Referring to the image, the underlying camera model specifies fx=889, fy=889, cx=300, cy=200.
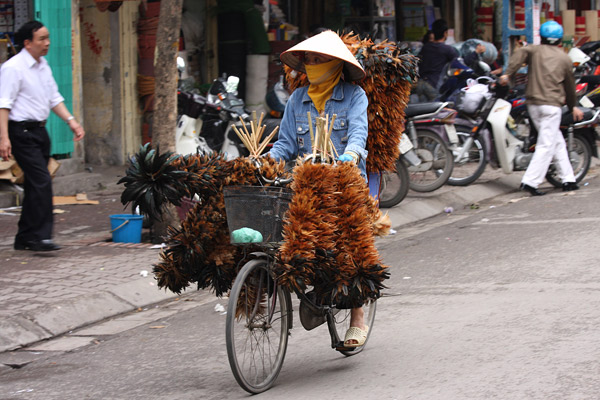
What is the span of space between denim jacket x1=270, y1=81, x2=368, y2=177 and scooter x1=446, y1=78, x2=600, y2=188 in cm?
622

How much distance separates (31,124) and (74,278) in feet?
4.84

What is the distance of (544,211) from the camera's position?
966 cm

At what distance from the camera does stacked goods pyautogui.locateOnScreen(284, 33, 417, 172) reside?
5375mm

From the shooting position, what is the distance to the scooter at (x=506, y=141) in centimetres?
1109

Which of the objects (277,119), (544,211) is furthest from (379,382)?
(277,119)

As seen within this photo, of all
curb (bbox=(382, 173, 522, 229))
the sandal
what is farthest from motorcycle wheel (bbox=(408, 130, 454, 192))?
the sandal

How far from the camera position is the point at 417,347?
16.7 feet

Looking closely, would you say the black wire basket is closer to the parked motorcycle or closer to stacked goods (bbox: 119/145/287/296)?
stacked goods (bbox: 119/145/287/296)

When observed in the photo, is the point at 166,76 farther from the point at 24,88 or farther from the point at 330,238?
the point at 330,238

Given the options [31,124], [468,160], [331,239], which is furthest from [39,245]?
[468,160]

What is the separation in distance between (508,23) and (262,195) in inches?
468

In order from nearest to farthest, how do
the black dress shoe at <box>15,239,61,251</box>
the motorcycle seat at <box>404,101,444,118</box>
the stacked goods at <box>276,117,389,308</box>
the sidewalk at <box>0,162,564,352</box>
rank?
the stacked goods at <box>276,117,389,308</box> < the sidewalk at <box>0,162,564,352</box> < the black dress shoe at <box>15,239,61,251</box> < the motorcycle seat at <box>404,101,444,118</box>

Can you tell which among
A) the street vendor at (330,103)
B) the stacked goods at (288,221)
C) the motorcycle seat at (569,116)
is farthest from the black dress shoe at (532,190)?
the stacked goods at (288,221)

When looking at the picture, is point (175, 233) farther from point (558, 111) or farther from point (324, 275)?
point (558, 111)
